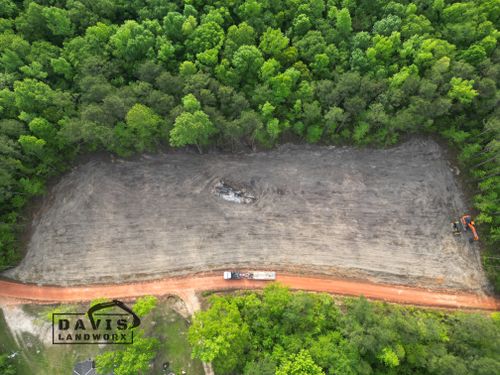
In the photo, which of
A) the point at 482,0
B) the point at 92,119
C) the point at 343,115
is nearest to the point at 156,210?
the point at 92,119

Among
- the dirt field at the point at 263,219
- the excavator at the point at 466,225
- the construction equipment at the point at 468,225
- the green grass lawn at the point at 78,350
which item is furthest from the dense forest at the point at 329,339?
the excavator at the point at 466,225

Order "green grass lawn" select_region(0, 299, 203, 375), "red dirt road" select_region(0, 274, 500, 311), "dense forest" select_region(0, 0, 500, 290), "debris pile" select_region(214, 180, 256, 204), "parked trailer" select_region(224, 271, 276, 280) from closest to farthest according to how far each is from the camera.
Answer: "green grass lawn" select_region(0, 299, 203, 375)
"dense forest" select_region(0, 0, 500, 290)
"red dirt road" select_region(0, 274, 500, 311)
"parked trailer" select_region(224, 271, 276, 280)
"debris pile" select_region(214, 180, 256, 204)

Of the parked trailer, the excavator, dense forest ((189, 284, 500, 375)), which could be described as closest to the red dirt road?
the parked trailer

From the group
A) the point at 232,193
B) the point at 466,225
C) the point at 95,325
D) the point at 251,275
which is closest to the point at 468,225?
the point at 466,225

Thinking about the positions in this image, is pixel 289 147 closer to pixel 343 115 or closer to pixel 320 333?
pixel 343 115

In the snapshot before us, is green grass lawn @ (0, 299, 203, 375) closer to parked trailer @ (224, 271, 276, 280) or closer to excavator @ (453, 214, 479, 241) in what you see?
parked trailer @ (224, 271, 276, 280)

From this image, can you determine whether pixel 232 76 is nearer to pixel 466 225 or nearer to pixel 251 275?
pixel 251 275

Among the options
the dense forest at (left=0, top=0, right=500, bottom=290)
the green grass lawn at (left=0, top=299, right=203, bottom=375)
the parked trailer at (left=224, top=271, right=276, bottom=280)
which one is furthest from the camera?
the parked trailer at (left=224, top=271, right=276, bottom=280)

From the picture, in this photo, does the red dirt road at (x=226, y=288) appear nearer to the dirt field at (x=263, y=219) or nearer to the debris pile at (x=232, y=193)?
the dirt field at (x=263, y=219)
